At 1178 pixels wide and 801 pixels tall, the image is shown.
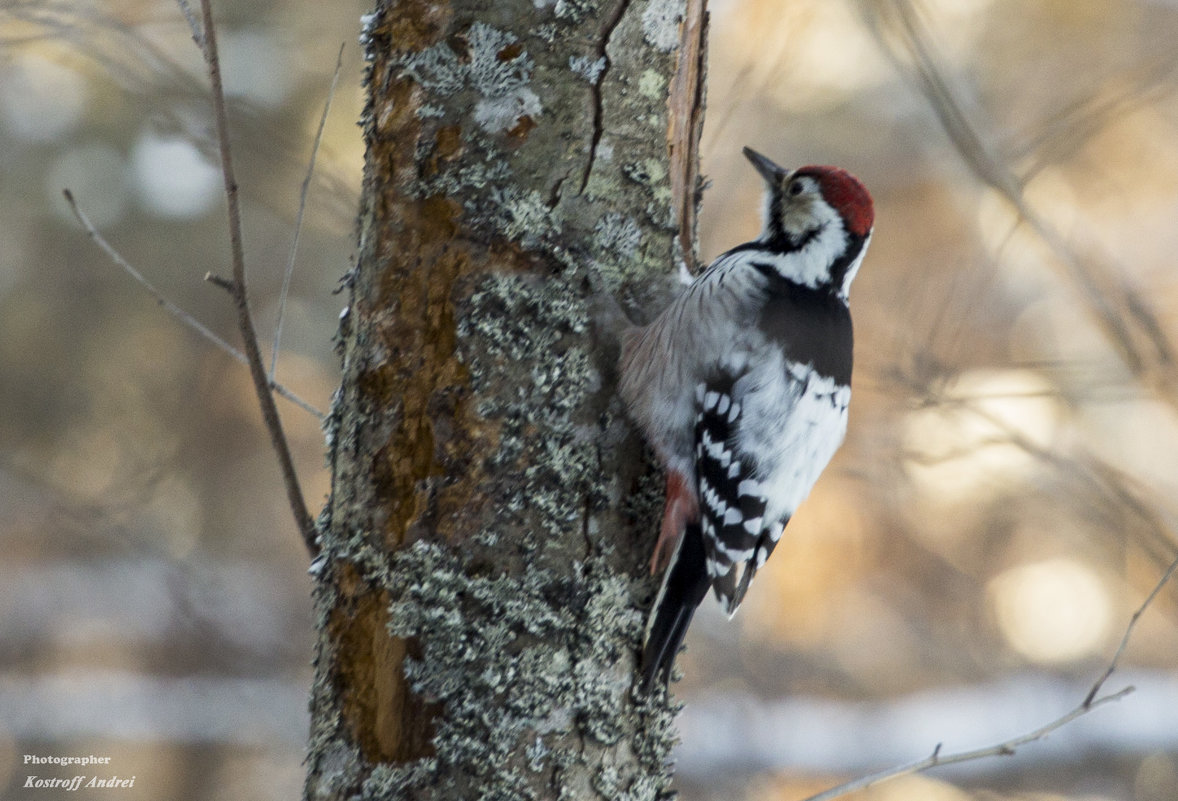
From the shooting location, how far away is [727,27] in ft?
12.9

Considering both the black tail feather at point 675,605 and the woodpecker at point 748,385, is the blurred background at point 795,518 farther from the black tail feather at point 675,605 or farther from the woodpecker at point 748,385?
the black tail feather at point 675,605

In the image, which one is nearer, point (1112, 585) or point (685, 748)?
point (685, 748)

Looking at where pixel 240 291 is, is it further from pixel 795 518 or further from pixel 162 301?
pixel 795 518

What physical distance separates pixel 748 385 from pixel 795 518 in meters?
3.64

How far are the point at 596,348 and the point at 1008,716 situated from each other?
11.8 ft

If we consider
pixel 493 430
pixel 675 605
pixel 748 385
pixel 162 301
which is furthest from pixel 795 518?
pixel 162 301

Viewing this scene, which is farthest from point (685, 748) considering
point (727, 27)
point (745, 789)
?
point (727, 27)

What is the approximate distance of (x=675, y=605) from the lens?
4.68 feet

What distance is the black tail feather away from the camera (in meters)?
1.35

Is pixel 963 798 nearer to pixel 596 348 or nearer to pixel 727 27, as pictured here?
pixel 727 27

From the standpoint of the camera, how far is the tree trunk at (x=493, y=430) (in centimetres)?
123

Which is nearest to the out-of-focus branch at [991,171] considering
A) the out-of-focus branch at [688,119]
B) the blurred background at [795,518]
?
the out-of-focus branch at [688,119]

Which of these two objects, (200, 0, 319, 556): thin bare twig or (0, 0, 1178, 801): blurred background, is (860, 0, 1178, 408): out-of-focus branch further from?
(0, 0, 1178, 801): blurred background

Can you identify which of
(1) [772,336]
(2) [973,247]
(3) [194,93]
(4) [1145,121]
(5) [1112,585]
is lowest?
(1) [772,336]
